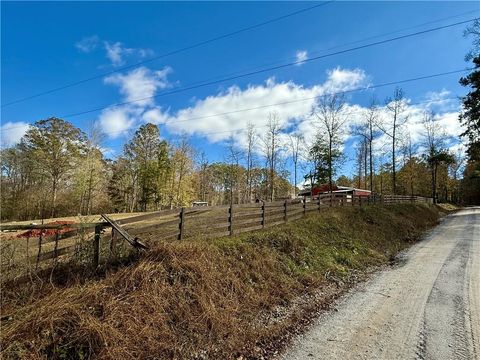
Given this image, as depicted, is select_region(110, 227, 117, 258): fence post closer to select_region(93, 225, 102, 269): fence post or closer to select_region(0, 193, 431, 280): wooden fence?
select_region(0, 193, 431, 280): wooden fence

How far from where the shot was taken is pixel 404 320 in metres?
4.77

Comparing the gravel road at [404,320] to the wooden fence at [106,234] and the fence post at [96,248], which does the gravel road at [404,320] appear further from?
the fence post at [96,248]

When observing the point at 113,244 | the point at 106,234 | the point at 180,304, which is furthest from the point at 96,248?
the point at 180,304

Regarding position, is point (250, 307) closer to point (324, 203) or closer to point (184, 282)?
point (184, 282)

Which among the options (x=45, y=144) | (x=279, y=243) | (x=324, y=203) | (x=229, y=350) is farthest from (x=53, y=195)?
(x=229, y=350)

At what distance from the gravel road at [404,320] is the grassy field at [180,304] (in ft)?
1.69

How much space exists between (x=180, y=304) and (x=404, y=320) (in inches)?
146

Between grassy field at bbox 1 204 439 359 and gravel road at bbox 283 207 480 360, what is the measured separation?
0.52m

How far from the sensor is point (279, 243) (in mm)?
8070

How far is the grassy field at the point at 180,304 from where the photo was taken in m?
3.44

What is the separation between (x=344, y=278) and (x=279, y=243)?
188 cm

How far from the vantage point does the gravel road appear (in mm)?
3883

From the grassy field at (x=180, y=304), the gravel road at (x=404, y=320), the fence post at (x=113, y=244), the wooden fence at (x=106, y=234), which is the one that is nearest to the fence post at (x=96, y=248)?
the wooden fence at (x=106, y=234)

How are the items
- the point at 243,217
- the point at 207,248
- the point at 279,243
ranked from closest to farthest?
the point at 207,248 < the point at 279,243 < the point at 243,217
